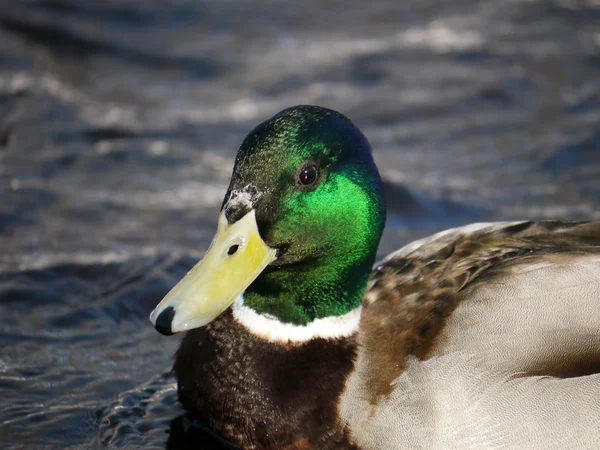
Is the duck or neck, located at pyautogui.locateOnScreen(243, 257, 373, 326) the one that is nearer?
the duck

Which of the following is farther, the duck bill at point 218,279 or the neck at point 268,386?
the neck at point 268,386

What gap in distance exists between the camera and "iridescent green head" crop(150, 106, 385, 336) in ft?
12.8

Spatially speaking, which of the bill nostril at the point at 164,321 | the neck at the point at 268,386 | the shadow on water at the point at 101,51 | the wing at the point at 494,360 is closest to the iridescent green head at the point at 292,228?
the bill nostril at the point at 164,321

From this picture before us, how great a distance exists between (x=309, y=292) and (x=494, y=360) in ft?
2.84

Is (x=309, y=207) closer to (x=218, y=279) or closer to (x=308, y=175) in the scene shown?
(x=308, y=175)

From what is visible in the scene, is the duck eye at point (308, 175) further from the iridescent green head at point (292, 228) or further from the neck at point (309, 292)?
the neck at point (309, 292)

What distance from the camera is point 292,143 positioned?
13.1 ft

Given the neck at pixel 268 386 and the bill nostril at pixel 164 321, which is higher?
the bill nostril at pixel 164 321

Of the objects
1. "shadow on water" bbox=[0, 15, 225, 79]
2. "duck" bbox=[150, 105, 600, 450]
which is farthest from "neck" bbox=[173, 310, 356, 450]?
"shadow on water" bbox=[0, 15, 225, 79]

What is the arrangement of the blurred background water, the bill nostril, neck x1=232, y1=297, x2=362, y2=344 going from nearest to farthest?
the bill nostril, neck x1=232, y1=297, x2=362, y2=344, the blurred background water

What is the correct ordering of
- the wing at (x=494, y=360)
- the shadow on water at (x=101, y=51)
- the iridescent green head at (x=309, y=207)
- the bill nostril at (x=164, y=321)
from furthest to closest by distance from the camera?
1. the shadow on water at (x=101, y=51)
2. the iridescent green head at (x=309, y=207)
3. the wing at (x=494, y=360)
4. the bill nostril at (x=164, y=321)

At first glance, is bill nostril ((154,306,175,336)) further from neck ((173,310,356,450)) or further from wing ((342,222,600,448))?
wing ((342,222,600,448))

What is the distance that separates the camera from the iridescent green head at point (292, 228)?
3898mm

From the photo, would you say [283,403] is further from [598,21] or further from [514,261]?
[598,21]
